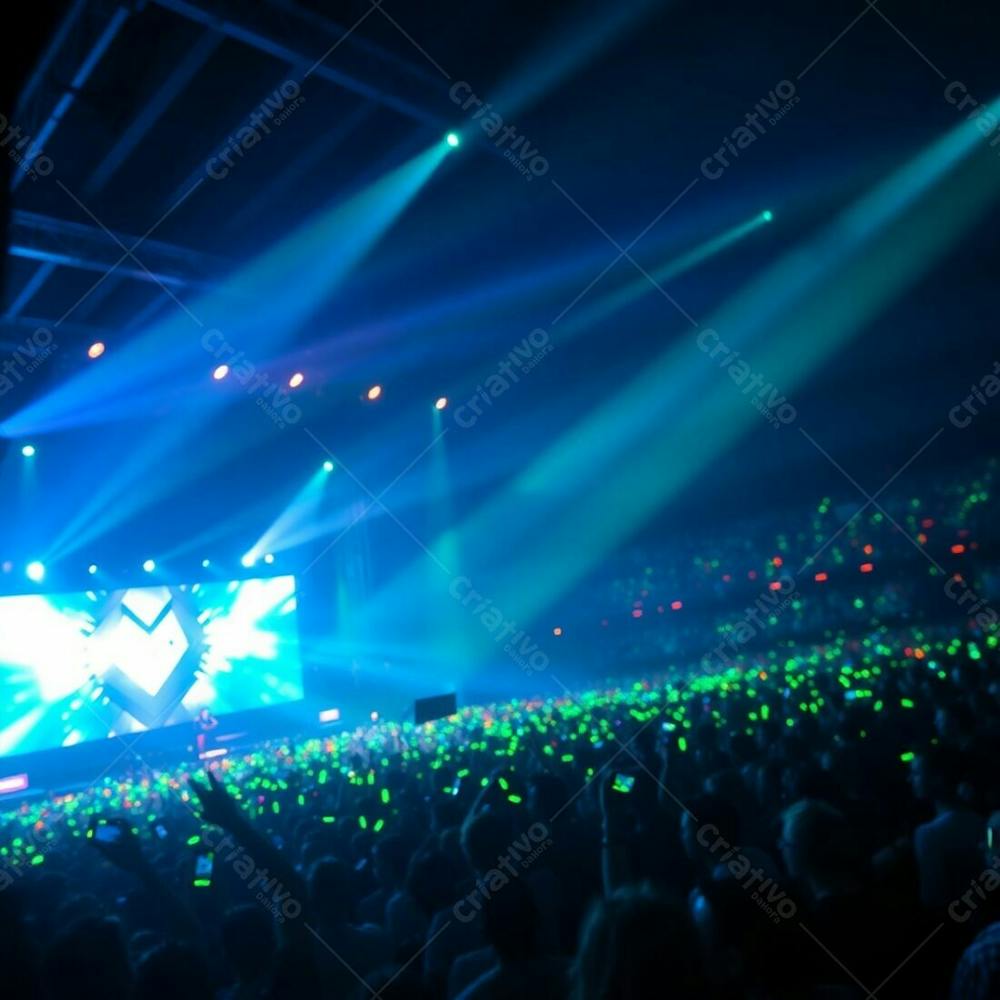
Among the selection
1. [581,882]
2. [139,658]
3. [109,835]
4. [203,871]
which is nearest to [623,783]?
[581,882]

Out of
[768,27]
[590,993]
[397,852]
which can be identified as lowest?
[590,993]

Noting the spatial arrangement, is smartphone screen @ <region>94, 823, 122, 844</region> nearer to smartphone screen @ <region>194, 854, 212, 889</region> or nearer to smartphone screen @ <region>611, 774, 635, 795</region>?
smartphone screen @ <region>194, 854, 212, 889</region>

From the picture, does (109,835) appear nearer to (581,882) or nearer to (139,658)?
(581,882)

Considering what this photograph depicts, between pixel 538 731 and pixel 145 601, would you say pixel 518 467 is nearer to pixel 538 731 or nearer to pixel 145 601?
pixel 145 601

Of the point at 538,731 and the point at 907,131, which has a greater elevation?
the point at 907,131

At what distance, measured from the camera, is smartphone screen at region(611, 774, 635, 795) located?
3.89 meters

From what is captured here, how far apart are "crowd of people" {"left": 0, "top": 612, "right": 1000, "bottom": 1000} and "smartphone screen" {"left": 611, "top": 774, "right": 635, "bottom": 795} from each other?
0.03 feet

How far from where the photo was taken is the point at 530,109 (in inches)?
350

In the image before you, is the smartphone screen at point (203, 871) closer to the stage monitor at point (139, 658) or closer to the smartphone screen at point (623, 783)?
the smartphone screen at point (623, 783)

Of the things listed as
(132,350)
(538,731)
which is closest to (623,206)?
(538,731)

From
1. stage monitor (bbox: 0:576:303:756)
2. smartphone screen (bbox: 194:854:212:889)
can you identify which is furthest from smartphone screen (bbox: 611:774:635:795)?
stage monitor (bbox: 0:576:303:756)

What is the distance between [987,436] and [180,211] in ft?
63.8

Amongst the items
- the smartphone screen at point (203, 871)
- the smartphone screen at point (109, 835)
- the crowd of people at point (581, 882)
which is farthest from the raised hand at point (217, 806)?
the smartphone screen at point (203, 871)

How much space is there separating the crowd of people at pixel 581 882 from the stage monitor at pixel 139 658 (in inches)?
363
